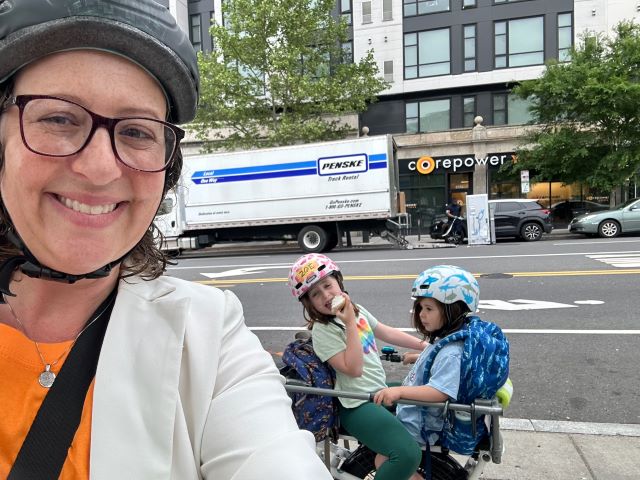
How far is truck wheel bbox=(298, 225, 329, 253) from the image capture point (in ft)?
53.7

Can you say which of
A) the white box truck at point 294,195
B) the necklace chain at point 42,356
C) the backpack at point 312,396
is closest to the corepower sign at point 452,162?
the white box truck at point 294,195

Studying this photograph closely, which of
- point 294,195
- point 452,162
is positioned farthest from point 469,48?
point 294,195

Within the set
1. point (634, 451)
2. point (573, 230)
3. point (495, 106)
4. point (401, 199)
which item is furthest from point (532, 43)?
point (634, 451)

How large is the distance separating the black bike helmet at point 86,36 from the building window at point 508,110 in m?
26.3

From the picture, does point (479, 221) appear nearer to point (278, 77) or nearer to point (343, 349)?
point (278, 77)

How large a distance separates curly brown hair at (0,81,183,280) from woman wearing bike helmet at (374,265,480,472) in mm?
1261

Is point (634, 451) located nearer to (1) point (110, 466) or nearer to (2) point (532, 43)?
(1) point (110, 466)

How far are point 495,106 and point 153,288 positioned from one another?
87.9 feet

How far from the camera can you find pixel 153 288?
123cm

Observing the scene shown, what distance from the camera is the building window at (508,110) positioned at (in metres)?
24.6

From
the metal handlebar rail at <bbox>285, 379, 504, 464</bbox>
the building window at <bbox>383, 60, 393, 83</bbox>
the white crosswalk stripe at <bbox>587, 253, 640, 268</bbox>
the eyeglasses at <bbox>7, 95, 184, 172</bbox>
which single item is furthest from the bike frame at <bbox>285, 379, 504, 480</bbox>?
the building window at <bbox>383, 60, 393, 83</bbox>

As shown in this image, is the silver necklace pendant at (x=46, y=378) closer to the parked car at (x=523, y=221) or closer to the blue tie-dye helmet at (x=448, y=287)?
the blue tie-dye helmet at (x=448, y=287)

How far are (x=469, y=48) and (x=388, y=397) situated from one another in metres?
26.5

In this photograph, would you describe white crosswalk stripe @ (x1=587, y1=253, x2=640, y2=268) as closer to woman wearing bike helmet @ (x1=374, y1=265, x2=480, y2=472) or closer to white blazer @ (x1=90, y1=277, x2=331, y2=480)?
woman wearing bike helmet @ (x1=374, y1=265, x2=480, y2=472)
